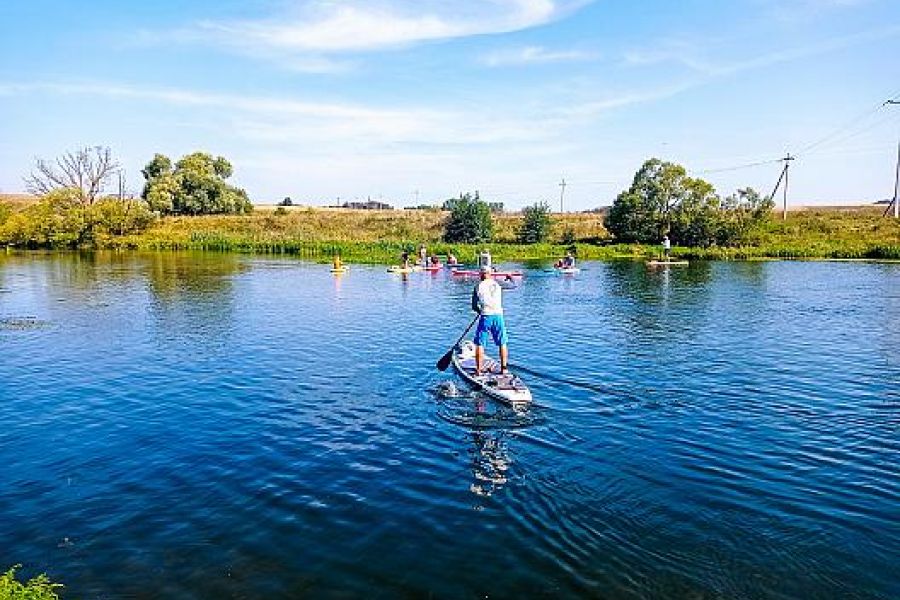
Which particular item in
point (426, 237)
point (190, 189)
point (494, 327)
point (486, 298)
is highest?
point (190, 189)

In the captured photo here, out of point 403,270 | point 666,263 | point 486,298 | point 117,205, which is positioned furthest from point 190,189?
point 486,298

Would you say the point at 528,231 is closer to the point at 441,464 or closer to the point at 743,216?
the point at 743,216

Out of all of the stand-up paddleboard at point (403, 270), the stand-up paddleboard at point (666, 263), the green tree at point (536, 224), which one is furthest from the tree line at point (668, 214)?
the stand-up paddleboard at point (403, 270)

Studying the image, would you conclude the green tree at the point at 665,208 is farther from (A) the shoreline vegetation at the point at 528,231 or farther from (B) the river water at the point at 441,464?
(B) the river water at the point at 441,464

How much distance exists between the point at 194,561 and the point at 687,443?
9166 millimetres

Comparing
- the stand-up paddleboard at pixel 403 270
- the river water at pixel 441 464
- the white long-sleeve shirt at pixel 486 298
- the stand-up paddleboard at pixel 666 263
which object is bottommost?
the river water at pixel 441 464

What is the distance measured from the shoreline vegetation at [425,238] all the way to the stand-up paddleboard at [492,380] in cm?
4576

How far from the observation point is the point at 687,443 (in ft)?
43.2

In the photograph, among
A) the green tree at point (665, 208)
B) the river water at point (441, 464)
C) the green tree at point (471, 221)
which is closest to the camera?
the river water at point (441, 464)

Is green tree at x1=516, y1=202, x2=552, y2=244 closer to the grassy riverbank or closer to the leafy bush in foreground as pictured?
the grassy riverbank

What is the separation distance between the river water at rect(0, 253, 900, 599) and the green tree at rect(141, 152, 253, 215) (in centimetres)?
8663

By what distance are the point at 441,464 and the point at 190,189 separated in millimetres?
109806

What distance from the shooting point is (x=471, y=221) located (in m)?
89.9

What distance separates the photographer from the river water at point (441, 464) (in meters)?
8.49
